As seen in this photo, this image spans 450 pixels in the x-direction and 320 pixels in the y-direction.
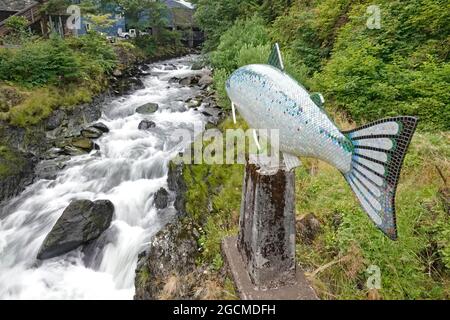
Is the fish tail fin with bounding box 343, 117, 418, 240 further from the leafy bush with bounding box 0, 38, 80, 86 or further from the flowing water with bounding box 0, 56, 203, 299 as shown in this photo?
the leafy bush with bounding box 0, 38, 80, 86

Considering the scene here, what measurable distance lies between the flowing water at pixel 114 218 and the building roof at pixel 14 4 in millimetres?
11192

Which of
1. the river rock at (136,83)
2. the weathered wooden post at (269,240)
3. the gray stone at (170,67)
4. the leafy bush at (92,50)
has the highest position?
the weathered wooden post at (269,240)

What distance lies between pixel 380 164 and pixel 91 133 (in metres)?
11.1

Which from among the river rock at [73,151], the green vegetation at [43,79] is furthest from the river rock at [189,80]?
the river rock at [73,151]

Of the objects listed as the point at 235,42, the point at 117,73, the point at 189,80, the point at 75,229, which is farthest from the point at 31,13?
the point at 75,229

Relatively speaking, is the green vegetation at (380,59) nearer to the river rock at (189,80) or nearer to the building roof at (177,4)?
the river rock at (189,80)

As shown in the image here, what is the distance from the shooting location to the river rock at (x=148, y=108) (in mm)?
13984

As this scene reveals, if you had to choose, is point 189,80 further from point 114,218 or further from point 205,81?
point 114,218

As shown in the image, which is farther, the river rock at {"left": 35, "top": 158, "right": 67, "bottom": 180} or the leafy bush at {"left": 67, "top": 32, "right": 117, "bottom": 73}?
the leafy bush at {"left": 67, "top": 32, "right": 117, "bottom": 73}

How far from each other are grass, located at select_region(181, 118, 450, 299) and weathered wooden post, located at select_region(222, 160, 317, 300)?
1.76 ft

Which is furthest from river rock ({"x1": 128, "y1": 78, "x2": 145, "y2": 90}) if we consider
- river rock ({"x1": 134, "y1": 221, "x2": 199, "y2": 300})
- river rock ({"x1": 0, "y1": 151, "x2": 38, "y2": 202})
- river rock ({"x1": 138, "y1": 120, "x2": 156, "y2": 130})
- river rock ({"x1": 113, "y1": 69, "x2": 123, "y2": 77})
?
river rock ({"x1": 134, "y1": 221, "x2": 199, "y2": 300})

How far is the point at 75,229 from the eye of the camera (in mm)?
6801

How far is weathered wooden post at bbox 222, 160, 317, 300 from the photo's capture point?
2.99 m
